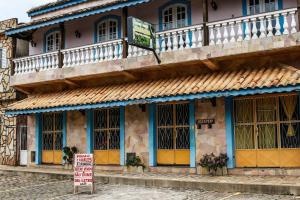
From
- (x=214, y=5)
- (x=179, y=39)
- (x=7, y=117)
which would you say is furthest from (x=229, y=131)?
(x=7, y=117)

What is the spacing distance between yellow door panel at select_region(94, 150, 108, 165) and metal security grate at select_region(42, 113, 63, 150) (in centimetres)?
224

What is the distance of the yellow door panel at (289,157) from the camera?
514 inches

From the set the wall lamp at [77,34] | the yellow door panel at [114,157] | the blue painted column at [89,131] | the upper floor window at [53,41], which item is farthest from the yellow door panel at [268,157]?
the upper floor window at [53,41]

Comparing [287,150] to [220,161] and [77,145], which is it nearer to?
[220,161]

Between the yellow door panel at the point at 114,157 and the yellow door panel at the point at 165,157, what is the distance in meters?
1.95

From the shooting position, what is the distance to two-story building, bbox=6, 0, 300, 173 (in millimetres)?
13289

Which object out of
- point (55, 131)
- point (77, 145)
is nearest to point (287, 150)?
point (77, 145)

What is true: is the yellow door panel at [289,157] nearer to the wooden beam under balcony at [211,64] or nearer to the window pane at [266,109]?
the window pane at [266,109]

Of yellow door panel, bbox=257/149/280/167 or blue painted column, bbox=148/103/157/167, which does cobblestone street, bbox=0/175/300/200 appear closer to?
blue painted column, bbox=148/103/157/167

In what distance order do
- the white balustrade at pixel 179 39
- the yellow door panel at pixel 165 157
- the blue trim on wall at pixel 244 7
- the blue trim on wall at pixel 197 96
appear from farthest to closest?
the yellow door panel at pixel 165 157 → the blue trim on wall at pixel 244 7 → the white balustrade at pixel 179 39 → the blue trim on wall at pixel 197 96

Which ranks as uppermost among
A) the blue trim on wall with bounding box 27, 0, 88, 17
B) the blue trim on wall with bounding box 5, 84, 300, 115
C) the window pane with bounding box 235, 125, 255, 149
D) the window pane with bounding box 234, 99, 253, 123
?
the blue trim on wall with bounding box 27, 0, 88, 17

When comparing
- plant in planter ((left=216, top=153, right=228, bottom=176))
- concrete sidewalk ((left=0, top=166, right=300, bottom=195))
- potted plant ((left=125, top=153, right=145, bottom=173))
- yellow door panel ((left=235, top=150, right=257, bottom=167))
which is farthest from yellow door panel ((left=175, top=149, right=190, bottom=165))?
yellow door panel ((left=235, top=150, right=257, bottom=167))

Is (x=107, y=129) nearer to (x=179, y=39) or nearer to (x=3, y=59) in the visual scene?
(x=179, y=39)

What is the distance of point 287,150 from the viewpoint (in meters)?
13.2
